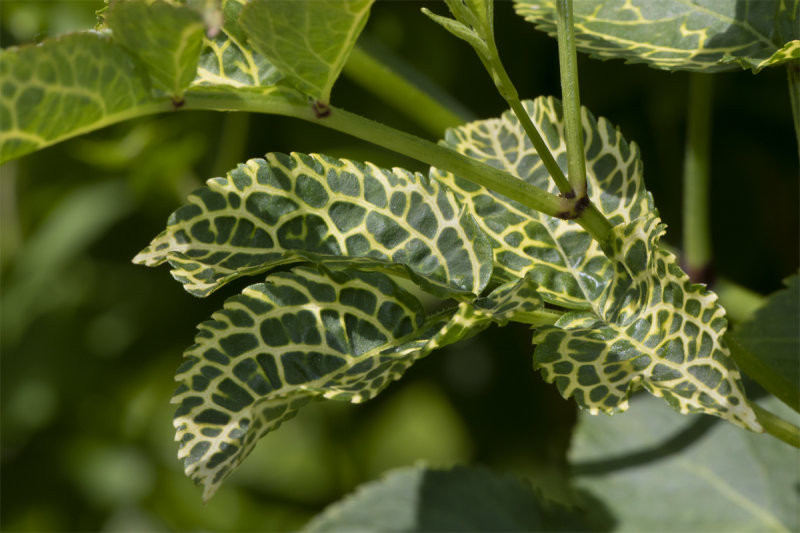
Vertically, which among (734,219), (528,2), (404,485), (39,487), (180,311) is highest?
(528,2)

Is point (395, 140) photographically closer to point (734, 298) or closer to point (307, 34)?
point (307, 34)

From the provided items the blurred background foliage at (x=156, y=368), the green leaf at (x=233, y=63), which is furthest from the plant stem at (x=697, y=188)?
the green leaf at (x=233, y=63)

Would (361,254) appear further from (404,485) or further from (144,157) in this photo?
(144,157)

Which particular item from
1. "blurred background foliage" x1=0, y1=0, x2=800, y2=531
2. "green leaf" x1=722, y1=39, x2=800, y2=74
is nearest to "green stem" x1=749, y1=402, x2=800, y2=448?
"green leaf" x1=722, y1=39, x2=800, y2=74

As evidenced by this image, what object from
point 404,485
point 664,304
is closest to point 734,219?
point 404,485

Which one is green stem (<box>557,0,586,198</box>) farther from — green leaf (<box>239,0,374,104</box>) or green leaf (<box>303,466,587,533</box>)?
green leaf (<box>303,466,587,533</box>)
